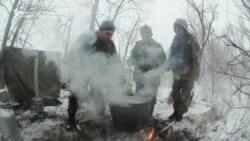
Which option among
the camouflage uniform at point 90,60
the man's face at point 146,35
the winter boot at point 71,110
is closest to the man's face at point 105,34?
the camouflage uniform at point 90,60

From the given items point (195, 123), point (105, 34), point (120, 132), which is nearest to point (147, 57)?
point (105, 34)

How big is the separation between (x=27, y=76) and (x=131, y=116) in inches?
Answer: 146

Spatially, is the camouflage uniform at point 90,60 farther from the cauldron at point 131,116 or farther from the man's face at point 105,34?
the cauldron at point 131,116

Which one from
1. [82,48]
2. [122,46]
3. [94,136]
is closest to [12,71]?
[82,48]

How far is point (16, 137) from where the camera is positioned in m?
3.95

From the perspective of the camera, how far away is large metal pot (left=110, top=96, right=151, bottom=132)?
445 cm

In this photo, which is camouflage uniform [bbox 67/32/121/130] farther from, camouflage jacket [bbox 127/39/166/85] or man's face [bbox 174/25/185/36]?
man's face [bbox 174/25/185/36]

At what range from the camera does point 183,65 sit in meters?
5.68

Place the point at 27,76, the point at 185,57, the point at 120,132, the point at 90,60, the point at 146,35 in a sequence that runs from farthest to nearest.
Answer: the point at 27,76, the point at 146,35, the point at 185,57, the point at 90,60, the point at 120,132

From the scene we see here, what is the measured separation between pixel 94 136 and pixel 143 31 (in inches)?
102

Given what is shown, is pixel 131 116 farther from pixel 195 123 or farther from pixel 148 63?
pixel 195 123

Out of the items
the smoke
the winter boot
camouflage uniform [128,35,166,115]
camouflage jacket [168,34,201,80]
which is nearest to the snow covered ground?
the winter boot

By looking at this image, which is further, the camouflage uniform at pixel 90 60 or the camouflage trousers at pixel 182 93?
the camouflage trousers at pixel 182 93

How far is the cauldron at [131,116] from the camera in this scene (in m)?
4.45
